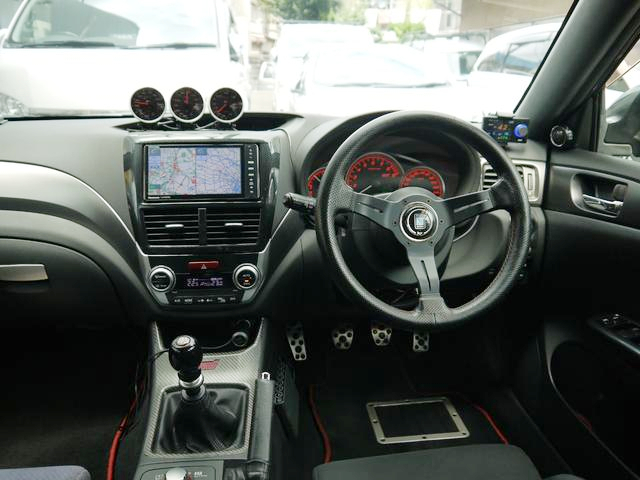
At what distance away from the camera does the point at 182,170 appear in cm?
194

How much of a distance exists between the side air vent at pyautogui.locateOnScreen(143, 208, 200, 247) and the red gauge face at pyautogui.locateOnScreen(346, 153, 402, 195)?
1.91ft

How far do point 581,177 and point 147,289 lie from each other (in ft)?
5.66

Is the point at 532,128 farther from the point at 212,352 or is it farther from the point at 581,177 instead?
the point at 212,352

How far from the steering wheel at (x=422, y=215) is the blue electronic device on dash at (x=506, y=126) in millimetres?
592

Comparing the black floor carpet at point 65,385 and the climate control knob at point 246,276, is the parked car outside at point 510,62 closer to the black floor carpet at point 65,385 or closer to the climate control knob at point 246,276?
the climate control knob at point 246,276

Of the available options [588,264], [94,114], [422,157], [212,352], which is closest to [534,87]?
[422,157]

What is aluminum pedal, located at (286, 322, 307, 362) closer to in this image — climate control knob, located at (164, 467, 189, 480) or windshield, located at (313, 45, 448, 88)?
climate control knob, located at (164, 467, 189, 480)

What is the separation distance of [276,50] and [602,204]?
4106mm

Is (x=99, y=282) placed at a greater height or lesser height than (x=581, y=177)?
lesser

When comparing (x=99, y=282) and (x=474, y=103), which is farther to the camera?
(x=474, y=103)

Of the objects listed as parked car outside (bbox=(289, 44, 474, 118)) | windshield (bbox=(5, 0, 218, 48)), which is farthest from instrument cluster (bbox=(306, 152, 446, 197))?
parked car outside (bbox=(289, 44, 474, 118))

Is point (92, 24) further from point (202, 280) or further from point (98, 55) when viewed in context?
point (202, 280)

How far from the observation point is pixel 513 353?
2.58m

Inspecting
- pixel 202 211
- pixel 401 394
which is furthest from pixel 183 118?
pixel 401 394
